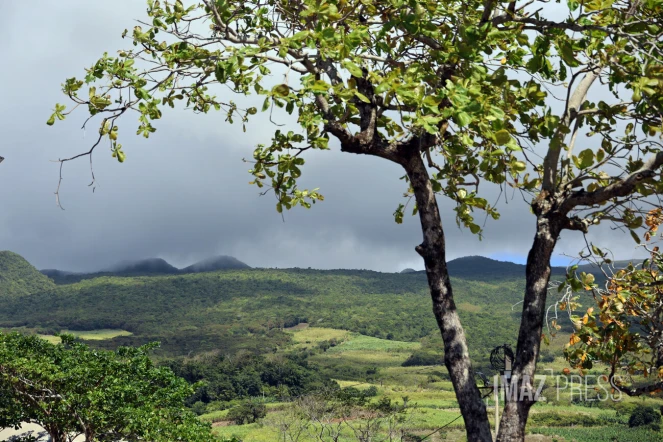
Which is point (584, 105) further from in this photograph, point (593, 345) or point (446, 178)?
point (593, 345)

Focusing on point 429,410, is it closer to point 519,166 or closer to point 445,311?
point 445,311

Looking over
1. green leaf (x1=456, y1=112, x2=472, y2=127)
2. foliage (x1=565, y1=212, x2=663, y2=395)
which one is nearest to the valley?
foliage (x1=565, y1=212, x2=663, y2=395)

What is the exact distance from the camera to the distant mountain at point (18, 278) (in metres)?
151

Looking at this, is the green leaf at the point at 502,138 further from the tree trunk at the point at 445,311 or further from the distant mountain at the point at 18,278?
the distant mountain at the point at 18,278

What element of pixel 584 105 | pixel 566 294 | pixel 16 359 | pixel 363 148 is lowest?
pixel 16 359

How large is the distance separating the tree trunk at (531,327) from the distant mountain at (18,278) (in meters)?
163

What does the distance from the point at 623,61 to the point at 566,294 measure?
1.62 m

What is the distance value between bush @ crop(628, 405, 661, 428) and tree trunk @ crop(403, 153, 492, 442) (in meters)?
51.2

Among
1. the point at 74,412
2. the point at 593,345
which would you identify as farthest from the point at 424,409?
the point at 593,345

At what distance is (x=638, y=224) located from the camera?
4375 mm

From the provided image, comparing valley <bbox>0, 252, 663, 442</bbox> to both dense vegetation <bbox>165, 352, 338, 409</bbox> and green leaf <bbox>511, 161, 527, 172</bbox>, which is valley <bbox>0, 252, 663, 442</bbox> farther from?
green leaf <bbox>511, 161, 527, 172</bbox>

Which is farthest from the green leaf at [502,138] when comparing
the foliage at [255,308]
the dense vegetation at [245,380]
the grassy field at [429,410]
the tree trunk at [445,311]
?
the foliage at [255,308]

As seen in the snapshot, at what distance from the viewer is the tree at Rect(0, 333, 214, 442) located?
9148mm

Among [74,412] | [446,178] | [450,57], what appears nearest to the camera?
[450,57]
